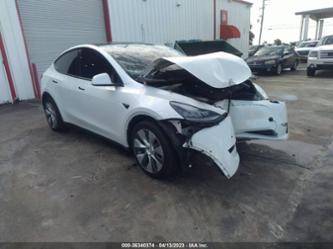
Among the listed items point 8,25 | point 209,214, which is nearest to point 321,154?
point 209,214

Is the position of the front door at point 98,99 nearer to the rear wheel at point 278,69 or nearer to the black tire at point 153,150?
the black tire at point 153,150

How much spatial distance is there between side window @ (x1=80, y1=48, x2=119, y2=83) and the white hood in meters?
0.86

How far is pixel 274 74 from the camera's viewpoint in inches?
551

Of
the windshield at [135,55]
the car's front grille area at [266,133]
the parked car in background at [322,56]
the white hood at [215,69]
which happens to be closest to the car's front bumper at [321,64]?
the parked car in background at [322,56]

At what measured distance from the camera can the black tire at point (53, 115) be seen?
4625 millimetres

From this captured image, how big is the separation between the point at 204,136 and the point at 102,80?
4.74 feet

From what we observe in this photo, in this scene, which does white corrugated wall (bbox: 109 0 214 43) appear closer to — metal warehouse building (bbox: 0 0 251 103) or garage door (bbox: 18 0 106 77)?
metal warehouse building (bbox: 0 0 251 103)

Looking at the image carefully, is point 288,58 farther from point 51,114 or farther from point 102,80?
point 102,80

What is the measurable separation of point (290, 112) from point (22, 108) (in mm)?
6787

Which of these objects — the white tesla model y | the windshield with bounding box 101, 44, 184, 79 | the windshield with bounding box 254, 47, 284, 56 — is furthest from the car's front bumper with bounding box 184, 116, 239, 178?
the windshield with bounding box 254, 47, 284, 56

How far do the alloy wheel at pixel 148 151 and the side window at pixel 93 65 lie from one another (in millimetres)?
820

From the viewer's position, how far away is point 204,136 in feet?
8.59

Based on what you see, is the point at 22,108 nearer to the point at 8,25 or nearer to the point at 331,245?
the point at 8,25

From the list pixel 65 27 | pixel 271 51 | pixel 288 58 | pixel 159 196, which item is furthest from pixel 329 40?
pixel 159 196
